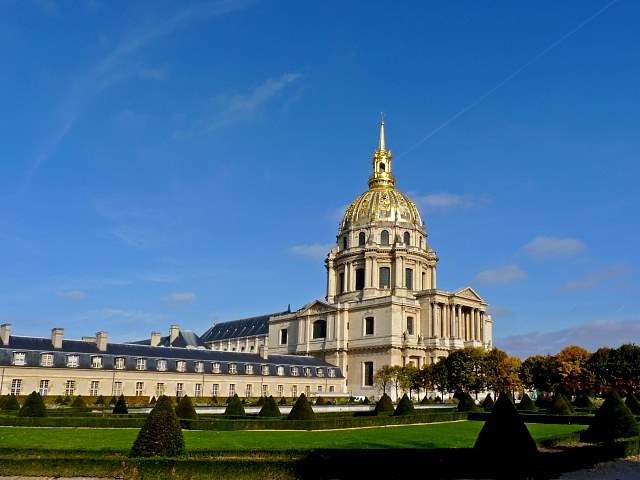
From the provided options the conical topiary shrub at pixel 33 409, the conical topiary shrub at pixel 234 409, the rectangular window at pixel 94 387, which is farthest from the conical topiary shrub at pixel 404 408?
the rectangular window at pixel 94 387

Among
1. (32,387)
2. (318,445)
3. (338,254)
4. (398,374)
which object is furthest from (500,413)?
(338,254)

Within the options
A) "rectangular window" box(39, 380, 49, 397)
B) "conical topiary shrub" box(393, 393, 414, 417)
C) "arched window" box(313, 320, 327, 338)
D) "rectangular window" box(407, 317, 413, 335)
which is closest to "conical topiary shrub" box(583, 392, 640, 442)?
"conical topiary shrub" box(393, 393, 414, 417)

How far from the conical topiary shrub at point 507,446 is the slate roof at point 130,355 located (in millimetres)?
42830

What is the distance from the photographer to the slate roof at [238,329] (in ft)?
336

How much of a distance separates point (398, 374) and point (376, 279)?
19.2 metres

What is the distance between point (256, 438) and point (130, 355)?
3509cm

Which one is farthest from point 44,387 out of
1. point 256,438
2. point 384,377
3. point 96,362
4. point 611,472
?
point 611,472

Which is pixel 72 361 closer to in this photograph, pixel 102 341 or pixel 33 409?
pixel 102 341

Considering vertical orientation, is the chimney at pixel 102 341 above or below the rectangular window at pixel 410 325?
below

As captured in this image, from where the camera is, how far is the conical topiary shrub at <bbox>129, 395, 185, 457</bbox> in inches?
661

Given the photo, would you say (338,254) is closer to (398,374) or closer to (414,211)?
(414,211)

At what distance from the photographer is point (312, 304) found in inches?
3356

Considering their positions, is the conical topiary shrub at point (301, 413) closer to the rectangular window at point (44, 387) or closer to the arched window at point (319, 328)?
the rectangular window at point (44, 387)

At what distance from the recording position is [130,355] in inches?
2237
